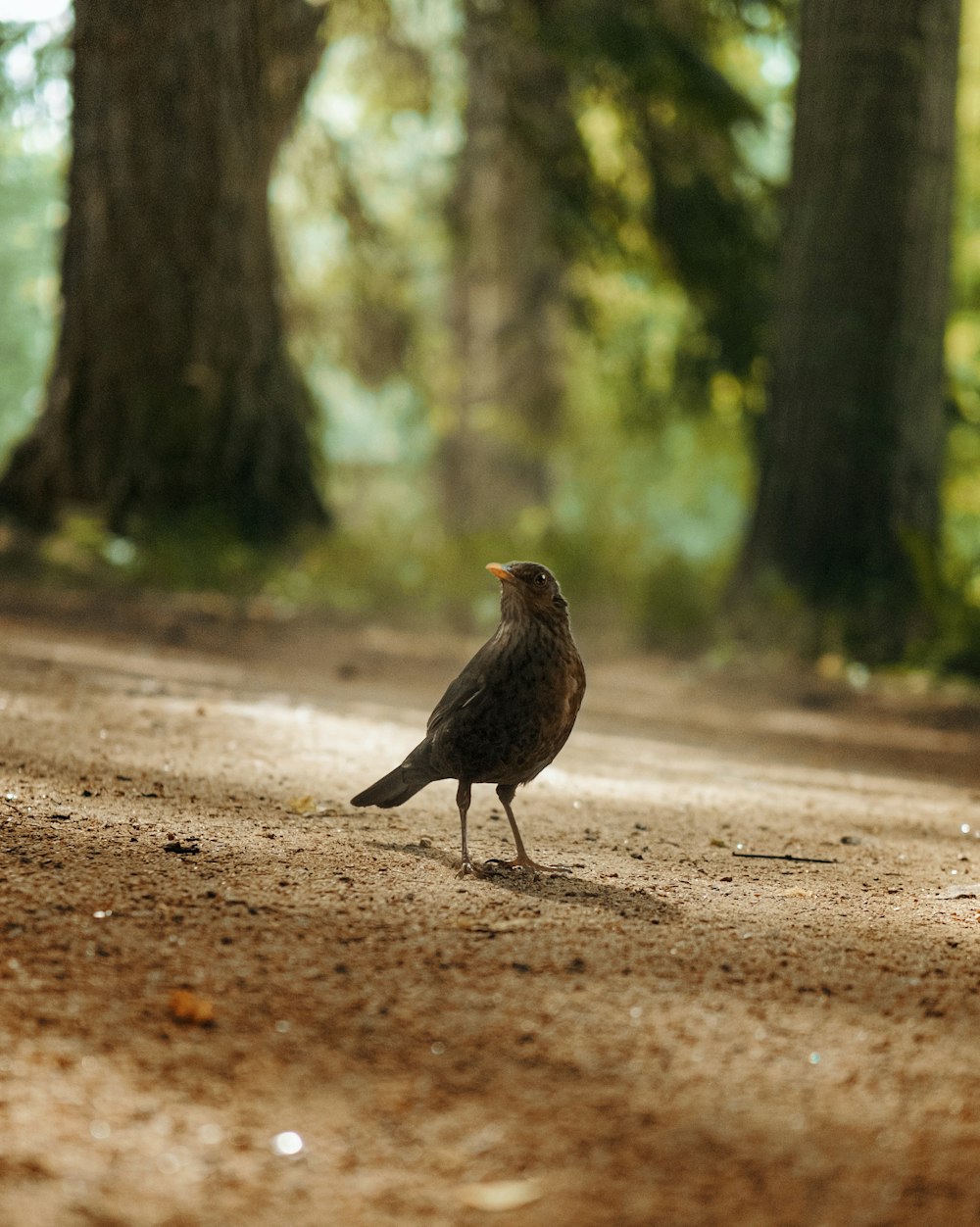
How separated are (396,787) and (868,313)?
23.4 ft

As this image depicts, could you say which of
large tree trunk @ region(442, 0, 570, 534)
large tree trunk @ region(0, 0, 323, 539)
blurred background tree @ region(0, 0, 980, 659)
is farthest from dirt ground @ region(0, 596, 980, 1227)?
large tree trunk @ region(442, 0, 570, 534)

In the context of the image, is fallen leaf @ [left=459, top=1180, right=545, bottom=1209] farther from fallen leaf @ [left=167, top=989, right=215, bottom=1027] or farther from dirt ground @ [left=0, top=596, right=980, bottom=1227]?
fallen leaf @ [left=167, top=989, right=215, bottom=1027]

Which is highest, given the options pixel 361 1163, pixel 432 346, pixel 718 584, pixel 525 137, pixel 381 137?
pixel 381 137

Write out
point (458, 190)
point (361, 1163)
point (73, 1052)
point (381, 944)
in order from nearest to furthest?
point (361, 1163) < point (73, 1052) < point (381, 944) < point (458, 190)

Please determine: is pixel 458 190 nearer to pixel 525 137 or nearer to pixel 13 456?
pixel 525 137

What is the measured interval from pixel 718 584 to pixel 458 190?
9037 millimetres

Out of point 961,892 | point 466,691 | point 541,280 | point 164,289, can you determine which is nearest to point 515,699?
→ point 466,691

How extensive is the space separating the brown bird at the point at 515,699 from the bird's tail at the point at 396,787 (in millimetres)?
141

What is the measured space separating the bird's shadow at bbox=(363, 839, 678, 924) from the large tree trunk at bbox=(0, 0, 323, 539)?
26.8 feet

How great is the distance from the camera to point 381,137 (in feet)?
65.0

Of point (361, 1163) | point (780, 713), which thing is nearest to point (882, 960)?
point (361, 1163)

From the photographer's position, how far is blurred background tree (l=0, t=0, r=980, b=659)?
449 inches

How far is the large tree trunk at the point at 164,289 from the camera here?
36.4 ft

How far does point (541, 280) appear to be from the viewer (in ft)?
63.0
